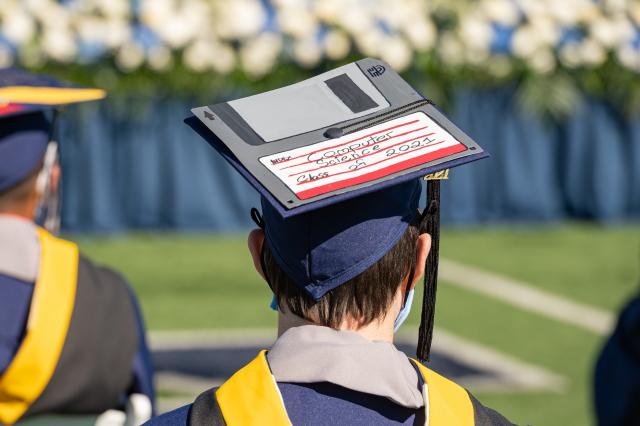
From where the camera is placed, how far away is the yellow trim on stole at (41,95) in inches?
134

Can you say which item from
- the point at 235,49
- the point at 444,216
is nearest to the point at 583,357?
the point at 444,216

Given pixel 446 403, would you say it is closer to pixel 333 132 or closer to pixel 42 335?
pixel 333 132

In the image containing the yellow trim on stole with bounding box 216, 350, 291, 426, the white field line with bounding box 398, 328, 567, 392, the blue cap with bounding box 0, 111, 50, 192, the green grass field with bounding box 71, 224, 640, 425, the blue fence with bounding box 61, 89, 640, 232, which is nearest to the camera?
the yellow trim on stole with bounding box 216, 350, 291, 426

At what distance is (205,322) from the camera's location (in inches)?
334

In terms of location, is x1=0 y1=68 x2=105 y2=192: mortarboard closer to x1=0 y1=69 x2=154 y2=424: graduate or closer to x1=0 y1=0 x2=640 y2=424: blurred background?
x1=0 y1=69 x2=154 y2=424: graduate

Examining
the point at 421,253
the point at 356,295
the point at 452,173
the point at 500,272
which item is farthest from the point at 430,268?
the point at 452,173

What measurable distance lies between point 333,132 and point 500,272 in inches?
316

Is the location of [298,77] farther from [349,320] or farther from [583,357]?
[349,320]

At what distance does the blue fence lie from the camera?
430 inches

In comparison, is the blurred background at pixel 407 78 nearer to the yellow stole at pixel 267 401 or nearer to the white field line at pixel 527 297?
the white field line at pixel 527 297

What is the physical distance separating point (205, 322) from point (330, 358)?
653 centimetres

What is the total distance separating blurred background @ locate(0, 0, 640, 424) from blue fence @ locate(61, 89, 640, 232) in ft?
0.04

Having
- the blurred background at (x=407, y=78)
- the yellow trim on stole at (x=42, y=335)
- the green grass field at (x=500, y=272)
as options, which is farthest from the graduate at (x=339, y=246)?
the blurred background at (x=407, y=78)

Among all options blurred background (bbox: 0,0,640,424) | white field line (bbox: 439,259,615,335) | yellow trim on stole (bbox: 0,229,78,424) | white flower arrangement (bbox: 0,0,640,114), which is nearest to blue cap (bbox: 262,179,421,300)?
yellow trim on stole (bbox: 0,229,78,424)
